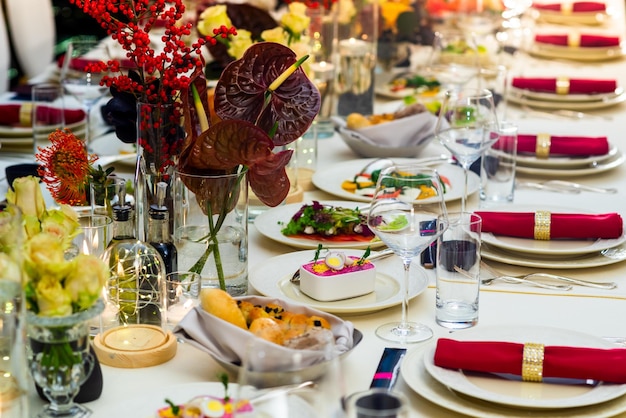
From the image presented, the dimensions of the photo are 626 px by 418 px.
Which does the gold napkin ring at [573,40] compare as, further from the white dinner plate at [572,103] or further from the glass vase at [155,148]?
the glass vase at [155,148]

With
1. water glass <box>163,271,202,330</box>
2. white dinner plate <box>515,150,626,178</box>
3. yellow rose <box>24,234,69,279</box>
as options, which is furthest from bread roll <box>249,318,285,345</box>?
white dinner plate <box>515,150,626,178</box>

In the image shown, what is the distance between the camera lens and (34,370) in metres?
1.10

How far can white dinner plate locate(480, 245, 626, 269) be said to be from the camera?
5.46 feet

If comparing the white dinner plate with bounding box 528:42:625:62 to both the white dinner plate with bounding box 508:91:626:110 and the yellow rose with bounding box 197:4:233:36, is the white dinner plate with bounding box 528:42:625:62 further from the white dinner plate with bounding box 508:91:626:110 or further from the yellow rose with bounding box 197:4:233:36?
the yellow rose with bounding box 197:4:233:36

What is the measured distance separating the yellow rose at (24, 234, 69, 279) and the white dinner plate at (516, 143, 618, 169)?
4.80 ft

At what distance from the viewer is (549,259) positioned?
171 centimetres

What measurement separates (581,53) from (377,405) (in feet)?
10.2

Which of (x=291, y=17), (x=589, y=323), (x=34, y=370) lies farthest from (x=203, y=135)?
(x=291, y=17)

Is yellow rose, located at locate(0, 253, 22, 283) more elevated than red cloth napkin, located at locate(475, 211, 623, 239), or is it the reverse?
yellow rose, located at locate(0, 253, 22, 283)

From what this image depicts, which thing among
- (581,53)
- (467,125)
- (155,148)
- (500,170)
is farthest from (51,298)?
(581,53)

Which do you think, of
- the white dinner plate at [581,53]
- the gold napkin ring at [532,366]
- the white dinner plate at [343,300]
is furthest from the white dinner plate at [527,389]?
the white dinner plate at [581,53]

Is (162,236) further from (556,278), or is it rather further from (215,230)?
(556,278)

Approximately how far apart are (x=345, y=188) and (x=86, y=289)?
1.11m

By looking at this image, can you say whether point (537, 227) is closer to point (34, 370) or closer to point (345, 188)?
point (345, 188)
